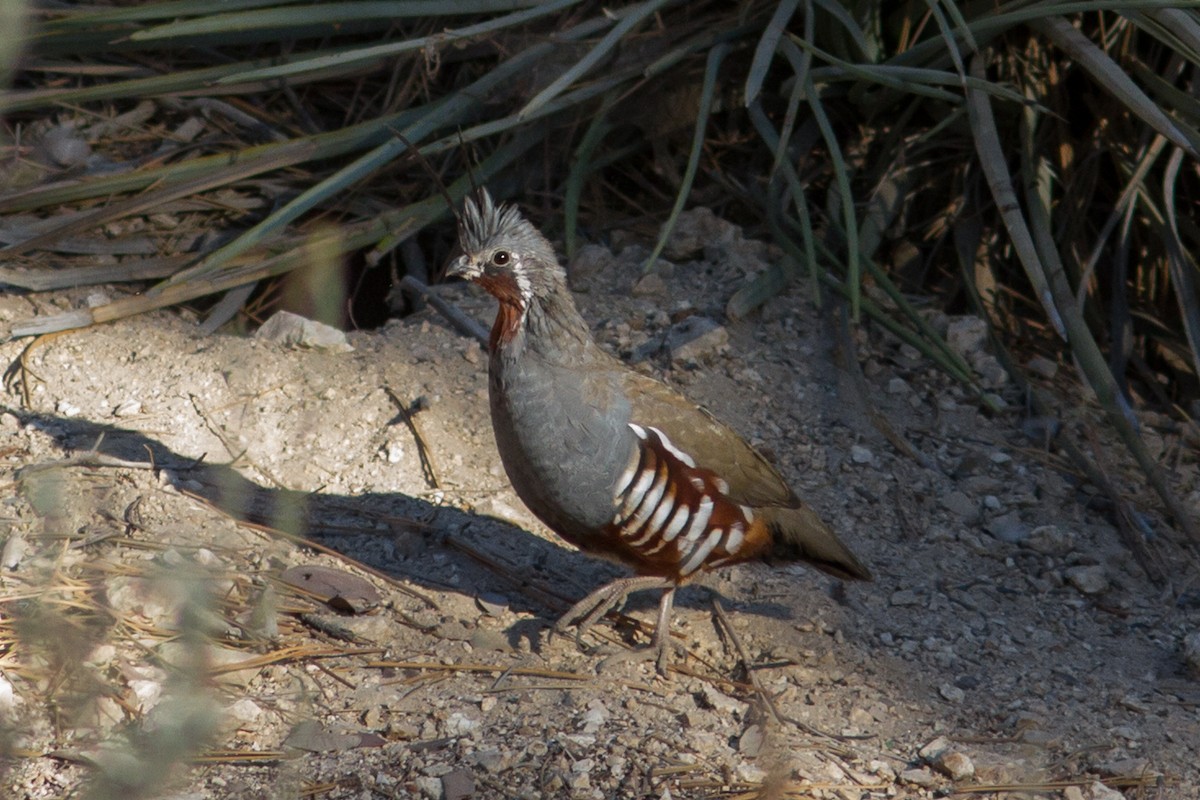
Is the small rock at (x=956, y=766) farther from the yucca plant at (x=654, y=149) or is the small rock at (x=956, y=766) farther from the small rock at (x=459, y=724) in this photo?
the yucca plant at (x=654, y=149)

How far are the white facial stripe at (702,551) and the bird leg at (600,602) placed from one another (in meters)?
0.11

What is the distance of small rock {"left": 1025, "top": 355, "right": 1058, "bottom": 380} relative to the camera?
505 centimetres

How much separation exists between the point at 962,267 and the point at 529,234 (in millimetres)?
2276

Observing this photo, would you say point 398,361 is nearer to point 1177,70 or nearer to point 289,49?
point 289,49

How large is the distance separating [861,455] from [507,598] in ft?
4.74

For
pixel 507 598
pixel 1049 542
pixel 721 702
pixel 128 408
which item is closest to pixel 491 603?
pixel 507 598

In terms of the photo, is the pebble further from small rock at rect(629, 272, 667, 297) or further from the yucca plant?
small rock at rect(629, 272, 667, 297)

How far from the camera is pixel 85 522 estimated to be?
12.2 feet

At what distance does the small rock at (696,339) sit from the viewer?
4688 millimetres

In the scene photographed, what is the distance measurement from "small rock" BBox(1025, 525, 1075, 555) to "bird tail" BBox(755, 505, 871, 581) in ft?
2.67

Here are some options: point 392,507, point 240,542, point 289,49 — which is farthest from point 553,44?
point 240,542

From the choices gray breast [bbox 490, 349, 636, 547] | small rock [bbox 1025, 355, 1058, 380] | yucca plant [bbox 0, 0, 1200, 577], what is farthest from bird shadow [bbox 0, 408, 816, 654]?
small rock [bbox 1025, 355, 1058, 380]

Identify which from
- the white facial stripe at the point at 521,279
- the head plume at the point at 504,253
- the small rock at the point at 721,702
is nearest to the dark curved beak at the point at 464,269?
the head plume at the point at 504,253

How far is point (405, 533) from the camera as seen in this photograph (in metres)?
4.05
